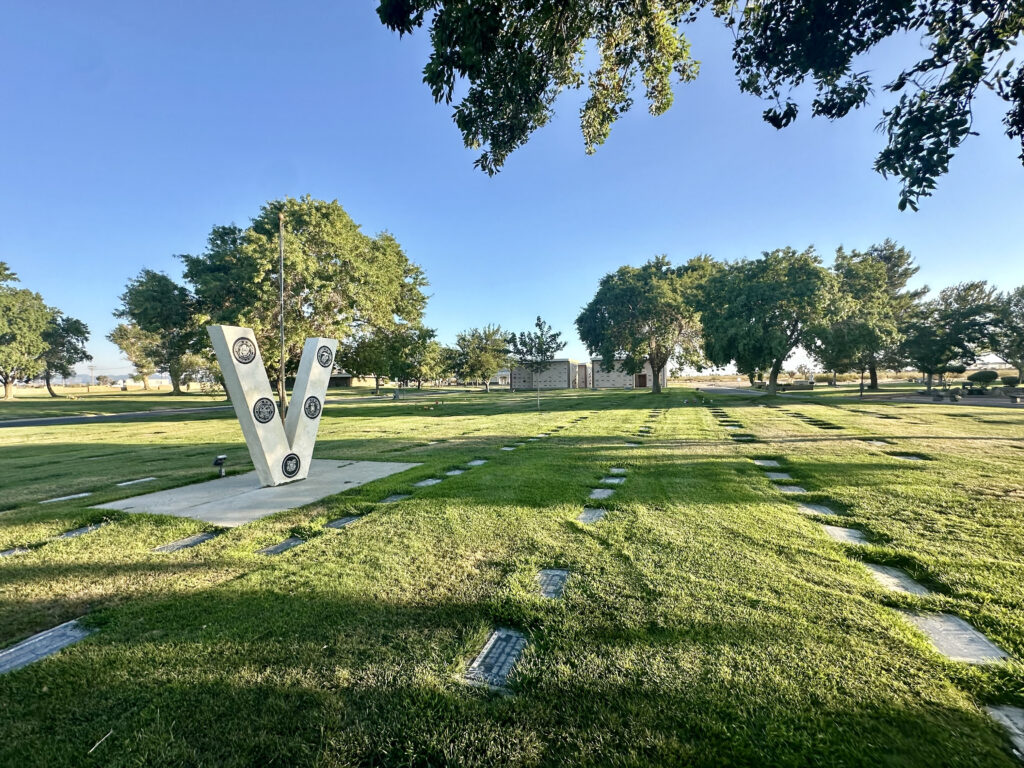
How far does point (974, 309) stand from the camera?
83.3 feet

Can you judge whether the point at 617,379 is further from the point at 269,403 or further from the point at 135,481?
the point at 135,481

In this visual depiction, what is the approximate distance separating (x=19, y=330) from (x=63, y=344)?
8.89 metres

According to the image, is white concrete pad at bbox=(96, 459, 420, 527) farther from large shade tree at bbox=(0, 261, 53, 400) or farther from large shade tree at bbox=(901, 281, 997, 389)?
large shade tree at bbox=(0, 261, 53, 400)

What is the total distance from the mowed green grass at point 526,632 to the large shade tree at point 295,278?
12.7 meters

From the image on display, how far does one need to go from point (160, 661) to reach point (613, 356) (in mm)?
27597

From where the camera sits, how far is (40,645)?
2174mm

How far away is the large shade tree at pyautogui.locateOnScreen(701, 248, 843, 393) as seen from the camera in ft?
62.4

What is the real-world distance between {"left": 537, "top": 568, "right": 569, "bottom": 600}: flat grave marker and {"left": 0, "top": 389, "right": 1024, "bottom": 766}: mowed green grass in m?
0.09

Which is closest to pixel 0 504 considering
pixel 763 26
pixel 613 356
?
pixel 763 26

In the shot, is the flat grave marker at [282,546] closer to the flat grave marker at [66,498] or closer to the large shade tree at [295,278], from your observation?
the flat grave marker at [66,498]

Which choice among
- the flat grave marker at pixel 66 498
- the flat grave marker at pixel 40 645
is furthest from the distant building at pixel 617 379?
the flat grave marker at pixel 40 645

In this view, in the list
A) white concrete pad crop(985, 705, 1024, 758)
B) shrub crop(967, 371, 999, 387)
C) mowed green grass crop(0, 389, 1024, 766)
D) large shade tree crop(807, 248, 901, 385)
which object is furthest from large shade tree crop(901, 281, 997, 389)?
white concrete pad crop(985, 705, 1024, 758)

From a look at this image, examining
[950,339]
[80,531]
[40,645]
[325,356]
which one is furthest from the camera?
[950,339]

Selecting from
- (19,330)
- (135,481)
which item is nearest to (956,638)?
(135,481)
